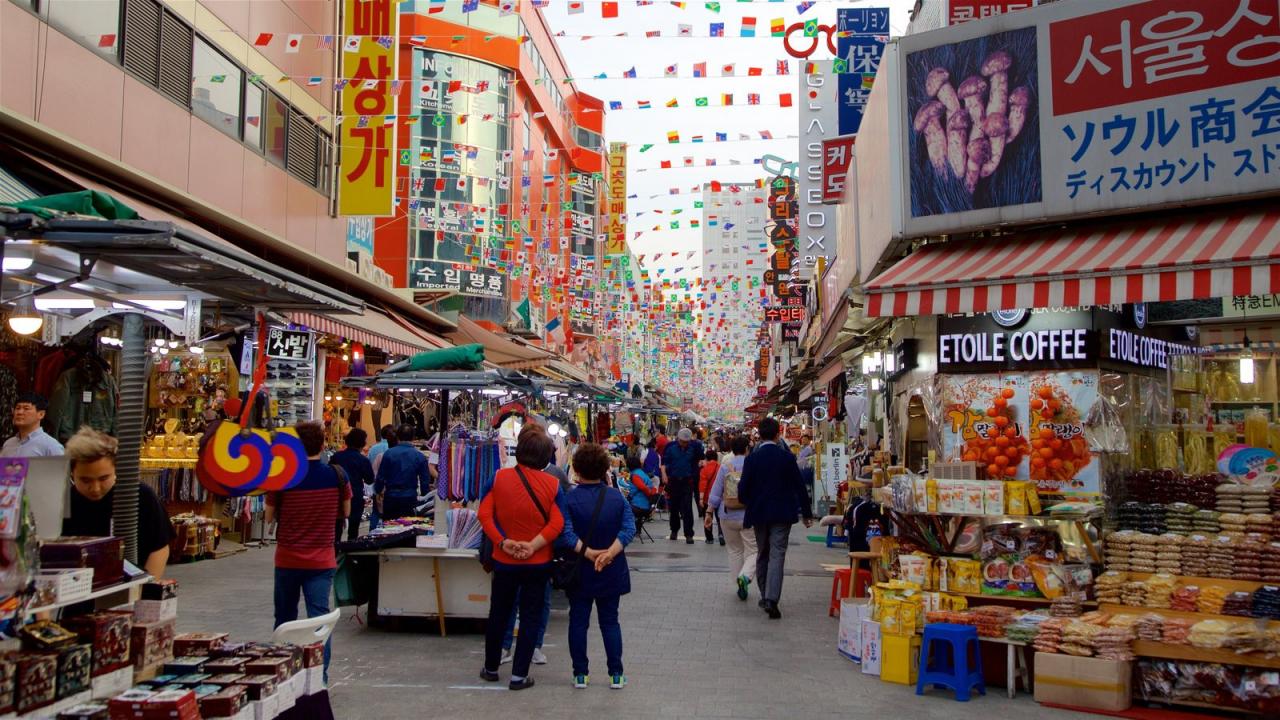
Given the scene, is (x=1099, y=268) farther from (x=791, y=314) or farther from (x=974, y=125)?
(x=791, y=314)

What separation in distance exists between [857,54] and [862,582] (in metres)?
7.90

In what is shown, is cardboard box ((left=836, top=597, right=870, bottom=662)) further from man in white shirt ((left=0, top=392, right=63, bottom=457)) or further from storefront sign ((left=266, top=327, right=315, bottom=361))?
storefront sign ((left=266, top=327, right=315, bottom=361))

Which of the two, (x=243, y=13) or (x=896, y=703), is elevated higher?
(x=243, y=13)

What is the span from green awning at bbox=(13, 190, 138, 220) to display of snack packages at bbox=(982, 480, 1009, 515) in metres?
6.43

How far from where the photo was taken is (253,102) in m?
16.0

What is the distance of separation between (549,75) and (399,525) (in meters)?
41.3

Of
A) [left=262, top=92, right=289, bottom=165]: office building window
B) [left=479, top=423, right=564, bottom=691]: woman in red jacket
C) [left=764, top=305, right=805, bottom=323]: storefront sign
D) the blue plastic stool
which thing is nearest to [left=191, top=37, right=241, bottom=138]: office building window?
[left=262, top=92, right=289, bottom=165]: office building window

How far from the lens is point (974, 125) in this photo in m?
8.88

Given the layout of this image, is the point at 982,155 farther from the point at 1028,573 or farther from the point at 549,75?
the point at 549,75

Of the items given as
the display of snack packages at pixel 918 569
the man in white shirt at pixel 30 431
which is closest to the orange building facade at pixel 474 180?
the man in white shirt at pixel 30 431

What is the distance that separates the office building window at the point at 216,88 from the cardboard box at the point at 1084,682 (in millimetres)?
12328

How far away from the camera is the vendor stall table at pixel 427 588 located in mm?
9523

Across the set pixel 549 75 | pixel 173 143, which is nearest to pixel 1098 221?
pixel 173 143

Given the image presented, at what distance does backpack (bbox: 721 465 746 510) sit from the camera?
1182 cm
